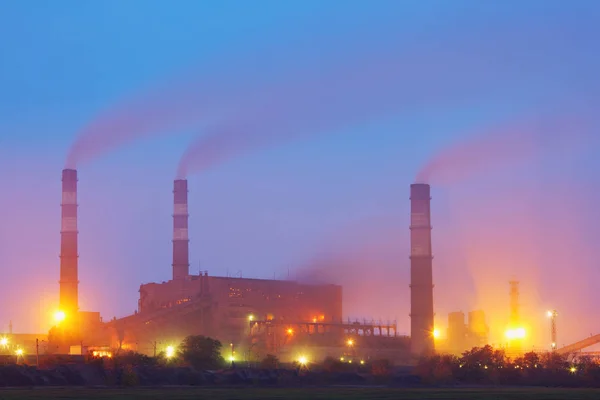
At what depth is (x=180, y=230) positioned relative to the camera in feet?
375

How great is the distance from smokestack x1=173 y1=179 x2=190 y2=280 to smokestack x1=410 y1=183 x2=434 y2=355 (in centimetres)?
2610

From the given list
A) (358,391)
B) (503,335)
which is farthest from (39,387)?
(503,335)

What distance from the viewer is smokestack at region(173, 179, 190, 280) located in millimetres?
114375

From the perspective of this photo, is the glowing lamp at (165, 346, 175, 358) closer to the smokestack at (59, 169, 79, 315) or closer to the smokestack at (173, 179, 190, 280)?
the smokestack at (59, 169, 79, 315)

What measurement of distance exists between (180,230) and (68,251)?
13968 millimetres

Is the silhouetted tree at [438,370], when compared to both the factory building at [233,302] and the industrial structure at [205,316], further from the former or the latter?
the factory building at [233,302]

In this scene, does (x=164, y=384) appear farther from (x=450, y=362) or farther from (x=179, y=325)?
(x=179, y=325)

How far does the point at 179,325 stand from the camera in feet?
362

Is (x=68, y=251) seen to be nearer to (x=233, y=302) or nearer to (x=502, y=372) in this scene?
(x=233, y=302)

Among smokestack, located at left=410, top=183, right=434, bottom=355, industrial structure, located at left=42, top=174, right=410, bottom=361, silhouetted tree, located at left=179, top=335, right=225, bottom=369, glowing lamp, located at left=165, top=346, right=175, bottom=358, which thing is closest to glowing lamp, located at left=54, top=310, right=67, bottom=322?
industrial structure, located at left=42, top=174, right=410, bottom=361

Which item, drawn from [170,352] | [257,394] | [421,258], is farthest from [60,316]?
[257,394]

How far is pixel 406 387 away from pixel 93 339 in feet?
158

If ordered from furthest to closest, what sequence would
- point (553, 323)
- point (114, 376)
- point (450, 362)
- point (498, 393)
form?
point (553, 323), point (450, 362), point (114, 376), point (498, 393)

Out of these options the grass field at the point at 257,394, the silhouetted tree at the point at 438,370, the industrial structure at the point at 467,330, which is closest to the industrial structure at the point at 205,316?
the industrial structure at the point at 467,330
